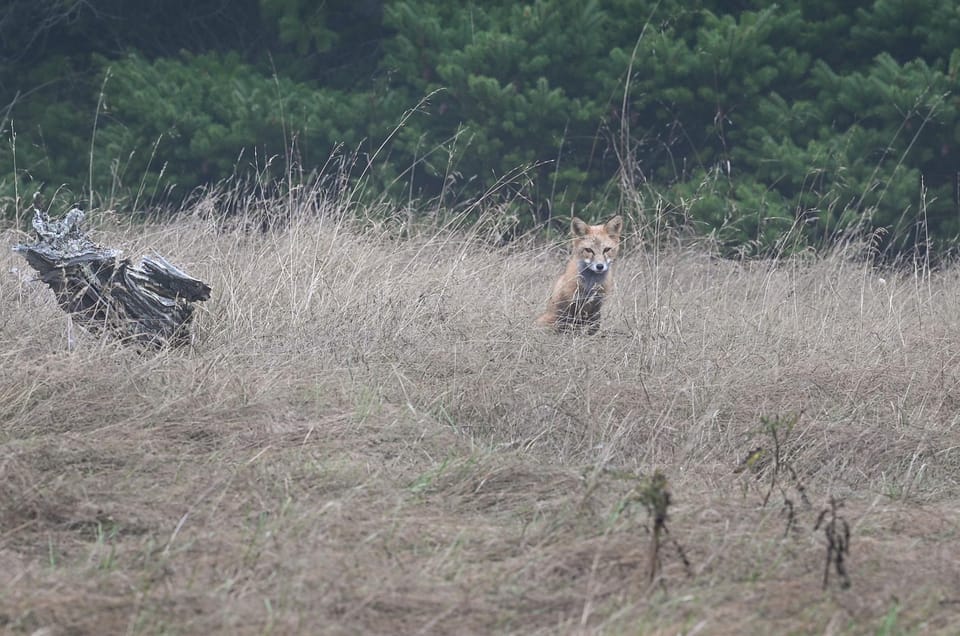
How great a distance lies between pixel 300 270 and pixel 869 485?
332 centimetres

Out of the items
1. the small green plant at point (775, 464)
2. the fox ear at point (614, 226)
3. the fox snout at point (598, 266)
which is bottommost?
the small green plant at point (775, 464)

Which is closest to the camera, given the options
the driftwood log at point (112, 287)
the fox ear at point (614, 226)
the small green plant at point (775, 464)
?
the small green plant at point (775, 464)

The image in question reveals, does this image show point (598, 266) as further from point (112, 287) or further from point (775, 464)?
point (112, 287)

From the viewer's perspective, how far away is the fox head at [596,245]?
6.68 meters

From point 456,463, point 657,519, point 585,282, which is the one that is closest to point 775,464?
point 456,463

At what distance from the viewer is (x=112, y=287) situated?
16.1ft

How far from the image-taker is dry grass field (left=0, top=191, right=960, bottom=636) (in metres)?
2.88

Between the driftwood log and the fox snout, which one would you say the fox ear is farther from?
the driftwood log

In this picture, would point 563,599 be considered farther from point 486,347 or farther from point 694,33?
point 694,33

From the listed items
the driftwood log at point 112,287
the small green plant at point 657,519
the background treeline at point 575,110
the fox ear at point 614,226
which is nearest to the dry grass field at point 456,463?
the small green plant at point 657,519

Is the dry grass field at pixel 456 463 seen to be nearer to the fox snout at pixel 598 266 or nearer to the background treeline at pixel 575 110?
the fox snout at pixel 598 266

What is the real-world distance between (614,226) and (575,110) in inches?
164

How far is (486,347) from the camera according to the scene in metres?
5.18

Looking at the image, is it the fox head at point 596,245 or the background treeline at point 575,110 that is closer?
the fox head at point 596,245
